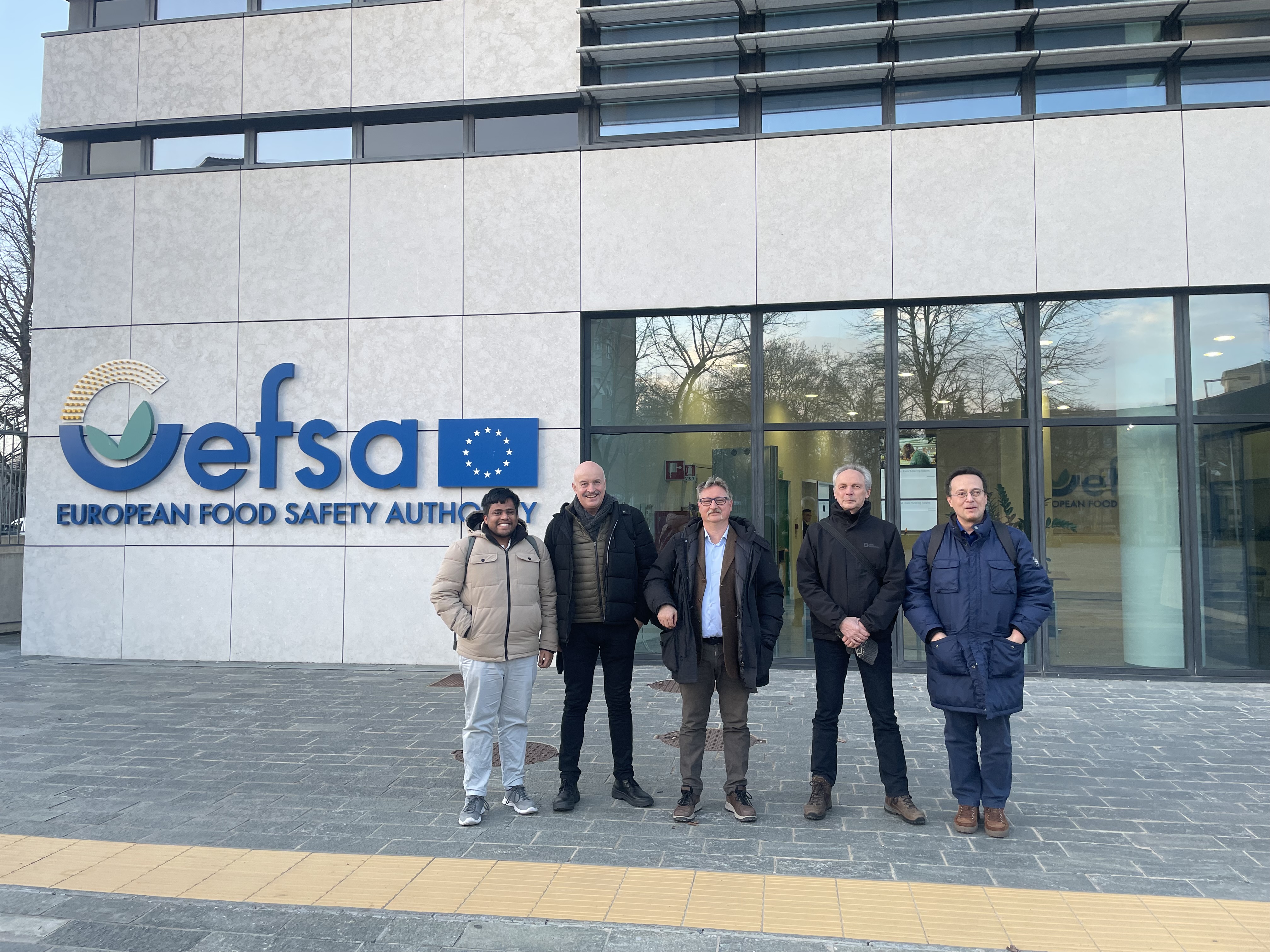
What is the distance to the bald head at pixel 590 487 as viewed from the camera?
5.48m

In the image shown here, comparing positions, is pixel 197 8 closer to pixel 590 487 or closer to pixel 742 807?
pixel 590 487

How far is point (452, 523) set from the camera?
1018 cm

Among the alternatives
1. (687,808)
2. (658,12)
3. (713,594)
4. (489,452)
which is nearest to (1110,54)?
(658,12)

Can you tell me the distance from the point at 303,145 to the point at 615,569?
26.9ft

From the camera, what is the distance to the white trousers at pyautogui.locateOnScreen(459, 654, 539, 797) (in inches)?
205

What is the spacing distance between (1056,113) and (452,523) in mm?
7924

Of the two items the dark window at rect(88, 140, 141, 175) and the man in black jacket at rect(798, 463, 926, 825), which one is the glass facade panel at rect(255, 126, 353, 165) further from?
the man in black jacket at rect(798, 463, 926, 825)

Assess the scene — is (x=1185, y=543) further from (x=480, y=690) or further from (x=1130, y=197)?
(x=480, y=690)

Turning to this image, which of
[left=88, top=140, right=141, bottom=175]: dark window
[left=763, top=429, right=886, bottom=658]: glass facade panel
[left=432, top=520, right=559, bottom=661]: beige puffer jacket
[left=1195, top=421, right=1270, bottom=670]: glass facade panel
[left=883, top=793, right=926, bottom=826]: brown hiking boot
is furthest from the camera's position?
[left=88, top=140, right=141, bottom=175]: dark window

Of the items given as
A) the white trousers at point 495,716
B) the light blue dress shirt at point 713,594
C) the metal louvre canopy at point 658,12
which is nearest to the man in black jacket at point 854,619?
the light blue dress shirt at point 713,594

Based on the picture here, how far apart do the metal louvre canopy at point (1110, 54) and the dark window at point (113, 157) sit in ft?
35.2

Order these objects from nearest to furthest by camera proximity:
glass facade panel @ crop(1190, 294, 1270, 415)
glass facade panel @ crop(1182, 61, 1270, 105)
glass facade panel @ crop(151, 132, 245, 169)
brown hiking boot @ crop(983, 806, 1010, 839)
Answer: brown hiking boot @ crop(983, 806, 1010, 839) → glass facade panel @ crop(1190, 294, 1270, 415) → glass facade panel @ crop(1182, 61, 1270, 105) → glass facade panel @ crop(151, 132, 245, 169)

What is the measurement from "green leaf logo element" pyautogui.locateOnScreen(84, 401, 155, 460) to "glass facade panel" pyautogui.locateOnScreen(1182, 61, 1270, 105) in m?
12.1

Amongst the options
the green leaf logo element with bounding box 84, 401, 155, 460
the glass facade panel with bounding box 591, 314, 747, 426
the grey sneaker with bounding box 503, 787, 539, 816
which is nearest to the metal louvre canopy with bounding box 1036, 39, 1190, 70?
the glass facade panel with bounding box 591, 314, 747, 426
